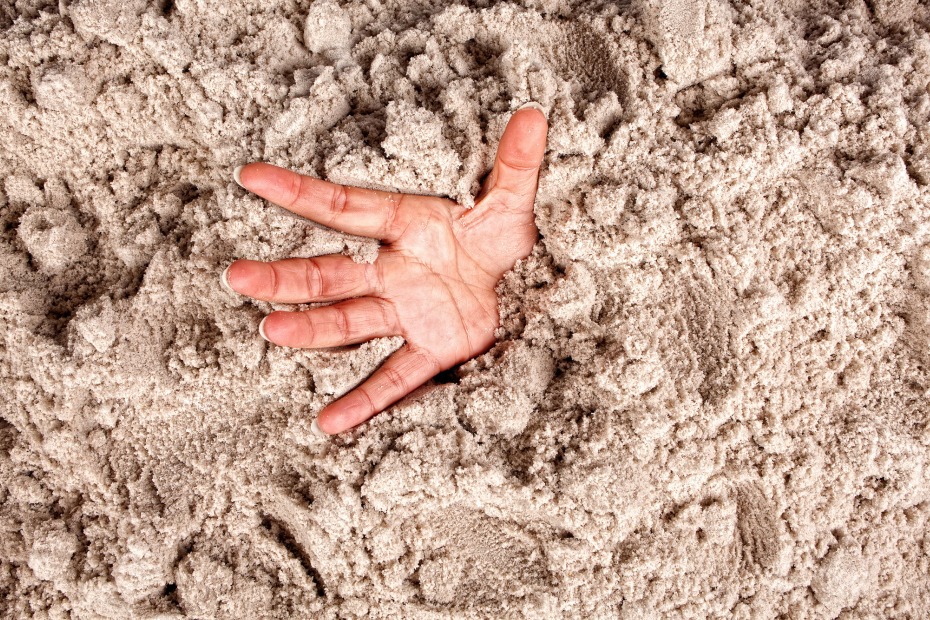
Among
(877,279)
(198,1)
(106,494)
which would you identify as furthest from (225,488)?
(877,279)

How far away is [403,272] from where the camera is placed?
6.15 ft

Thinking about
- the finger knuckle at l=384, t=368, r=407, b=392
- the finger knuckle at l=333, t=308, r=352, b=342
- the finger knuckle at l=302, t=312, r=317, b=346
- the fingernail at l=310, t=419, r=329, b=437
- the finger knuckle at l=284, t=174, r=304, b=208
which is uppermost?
the finger knuckle at l=284, t=174, r=304, b=208

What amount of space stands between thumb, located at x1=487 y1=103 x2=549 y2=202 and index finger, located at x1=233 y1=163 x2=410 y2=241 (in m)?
0.30

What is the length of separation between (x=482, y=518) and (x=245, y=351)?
78 centimetres

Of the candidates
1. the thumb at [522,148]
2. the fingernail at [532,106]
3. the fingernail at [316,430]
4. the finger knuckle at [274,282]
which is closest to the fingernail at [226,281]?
the finger knuckle at [274,282]

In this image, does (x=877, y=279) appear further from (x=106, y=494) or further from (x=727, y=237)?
(x=106, y=494)

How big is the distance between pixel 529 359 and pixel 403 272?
0.44 metres

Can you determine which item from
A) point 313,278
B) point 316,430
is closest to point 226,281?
point 313,278

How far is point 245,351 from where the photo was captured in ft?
5.65

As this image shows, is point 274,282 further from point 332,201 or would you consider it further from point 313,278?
point 332,201

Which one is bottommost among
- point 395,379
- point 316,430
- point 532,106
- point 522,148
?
point 316,430

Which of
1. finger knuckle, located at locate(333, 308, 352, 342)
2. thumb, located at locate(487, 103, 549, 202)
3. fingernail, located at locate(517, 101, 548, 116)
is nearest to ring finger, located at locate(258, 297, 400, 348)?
finger knuckle, located at locate(333, 308, 352, 342)

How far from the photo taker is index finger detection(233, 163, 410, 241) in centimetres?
167

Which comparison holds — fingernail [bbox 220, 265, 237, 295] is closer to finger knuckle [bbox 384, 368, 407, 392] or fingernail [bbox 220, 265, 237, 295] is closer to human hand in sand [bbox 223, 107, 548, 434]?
human hand in sand [bbox 223, 107, 548, 434]
